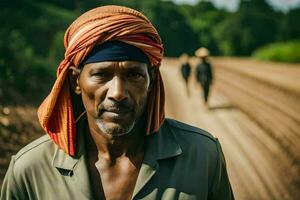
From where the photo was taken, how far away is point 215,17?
97250 mm

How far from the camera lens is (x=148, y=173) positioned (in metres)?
2.48

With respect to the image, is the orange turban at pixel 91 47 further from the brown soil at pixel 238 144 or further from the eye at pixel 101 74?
the brown soil at pixel 238 144

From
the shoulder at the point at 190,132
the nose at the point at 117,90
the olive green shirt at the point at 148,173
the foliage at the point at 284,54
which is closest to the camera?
the nose at the point at 117,90

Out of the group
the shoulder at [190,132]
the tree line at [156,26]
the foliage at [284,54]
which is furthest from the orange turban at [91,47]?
the foliage at [284,54]

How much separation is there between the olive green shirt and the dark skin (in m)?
0.10

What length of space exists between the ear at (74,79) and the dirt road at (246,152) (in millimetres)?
6078

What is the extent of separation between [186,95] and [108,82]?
18.6m

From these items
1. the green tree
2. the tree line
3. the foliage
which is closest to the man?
the tree line

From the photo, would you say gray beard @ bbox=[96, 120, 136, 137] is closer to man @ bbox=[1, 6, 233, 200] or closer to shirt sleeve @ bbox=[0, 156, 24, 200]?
man @ bbox=[1, 6, 233, 200]

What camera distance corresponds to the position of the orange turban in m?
2.37

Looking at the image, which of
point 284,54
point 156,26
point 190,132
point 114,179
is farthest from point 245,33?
point 114,179

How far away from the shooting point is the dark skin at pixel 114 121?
2.39 metres

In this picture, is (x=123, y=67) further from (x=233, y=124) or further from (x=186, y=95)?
(x=186, y=95)

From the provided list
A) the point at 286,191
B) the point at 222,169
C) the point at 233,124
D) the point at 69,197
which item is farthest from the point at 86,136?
the point at 233,124
